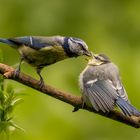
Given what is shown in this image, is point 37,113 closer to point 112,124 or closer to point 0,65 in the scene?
point 112,124

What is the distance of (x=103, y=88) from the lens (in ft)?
12.0

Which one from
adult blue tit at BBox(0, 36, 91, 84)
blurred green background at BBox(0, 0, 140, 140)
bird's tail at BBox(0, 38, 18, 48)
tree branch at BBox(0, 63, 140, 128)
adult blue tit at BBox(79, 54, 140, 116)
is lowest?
blurred green background at BBox(0, 0, 140, 140)

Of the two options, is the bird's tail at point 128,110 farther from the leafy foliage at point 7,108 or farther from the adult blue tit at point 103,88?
the leafy foliage at point 7,108

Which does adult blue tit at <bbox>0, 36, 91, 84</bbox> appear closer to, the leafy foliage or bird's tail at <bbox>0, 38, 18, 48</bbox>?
bird's tail at <bbox>0, 38, 18, 48</bbox>

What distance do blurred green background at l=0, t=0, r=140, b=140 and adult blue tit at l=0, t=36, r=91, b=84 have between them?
0.36m

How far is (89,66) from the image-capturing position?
13.9 ft

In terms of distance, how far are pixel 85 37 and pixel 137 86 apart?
0.99m

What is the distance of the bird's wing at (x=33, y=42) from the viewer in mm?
3283

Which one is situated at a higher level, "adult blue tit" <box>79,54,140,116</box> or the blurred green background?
"adult blue tit" <box>79,54,140,116</box>

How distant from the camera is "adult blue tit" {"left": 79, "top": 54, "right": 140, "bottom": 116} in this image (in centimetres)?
300

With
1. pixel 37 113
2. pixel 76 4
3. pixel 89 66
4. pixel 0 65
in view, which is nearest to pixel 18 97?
pixel 0 65

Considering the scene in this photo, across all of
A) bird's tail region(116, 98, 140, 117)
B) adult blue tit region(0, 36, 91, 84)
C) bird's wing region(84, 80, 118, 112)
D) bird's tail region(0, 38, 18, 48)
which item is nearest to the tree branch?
bird's tail region(116, 98, 140, 117)

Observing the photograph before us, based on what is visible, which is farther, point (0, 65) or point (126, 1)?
point (126, 1)

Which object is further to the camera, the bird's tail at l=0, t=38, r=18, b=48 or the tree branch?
the bird's tail at l=0, t=38, r=18, b=48
